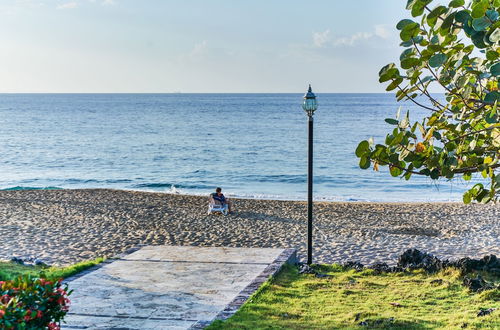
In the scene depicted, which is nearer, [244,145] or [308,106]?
[308,106]

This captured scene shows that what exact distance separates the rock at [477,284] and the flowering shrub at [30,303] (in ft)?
20.1

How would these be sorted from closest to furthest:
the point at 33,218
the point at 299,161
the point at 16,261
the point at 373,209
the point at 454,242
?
the point at 16,261
the point at 454,242
the point at 33,218
the point at 373,209
the point at 299,161

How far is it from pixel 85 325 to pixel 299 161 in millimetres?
39758

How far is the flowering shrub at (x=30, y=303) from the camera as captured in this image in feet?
14.1

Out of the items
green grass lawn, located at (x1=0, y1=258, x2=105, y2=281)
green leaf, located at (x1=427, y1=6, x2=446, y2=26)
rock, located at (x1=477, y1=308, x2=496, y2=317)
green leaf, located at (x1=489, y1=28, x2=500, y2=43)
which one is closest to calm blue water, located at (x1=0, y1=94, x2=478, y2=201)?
rock, located at (x1=477, y1=308, x2=496, y2=317)

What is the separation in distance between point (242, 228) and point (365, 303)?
8.59m

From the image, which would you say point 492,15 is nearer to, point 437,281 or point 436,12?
point 436,12

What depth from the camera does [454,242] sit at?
15008mm

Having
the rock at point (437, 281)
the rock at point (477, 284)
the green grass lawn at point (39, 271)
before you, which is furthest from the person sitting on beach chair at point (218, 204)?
the rock at point (477, 284)

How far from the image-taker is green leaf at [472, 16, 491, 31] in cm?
323

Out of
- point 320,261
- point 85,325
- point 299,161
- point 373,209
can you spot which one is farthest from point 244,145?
point 85,325

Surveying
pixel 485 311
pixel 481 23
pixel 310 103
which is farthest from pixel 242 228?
pixel 481 23

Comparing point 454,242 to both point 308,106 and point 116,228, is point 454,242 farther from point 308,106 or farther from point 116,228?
point 116,228

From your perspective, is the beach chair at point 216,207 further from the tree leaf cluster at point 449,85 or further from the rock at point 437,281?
the tree leaf cluster at point 449,85
